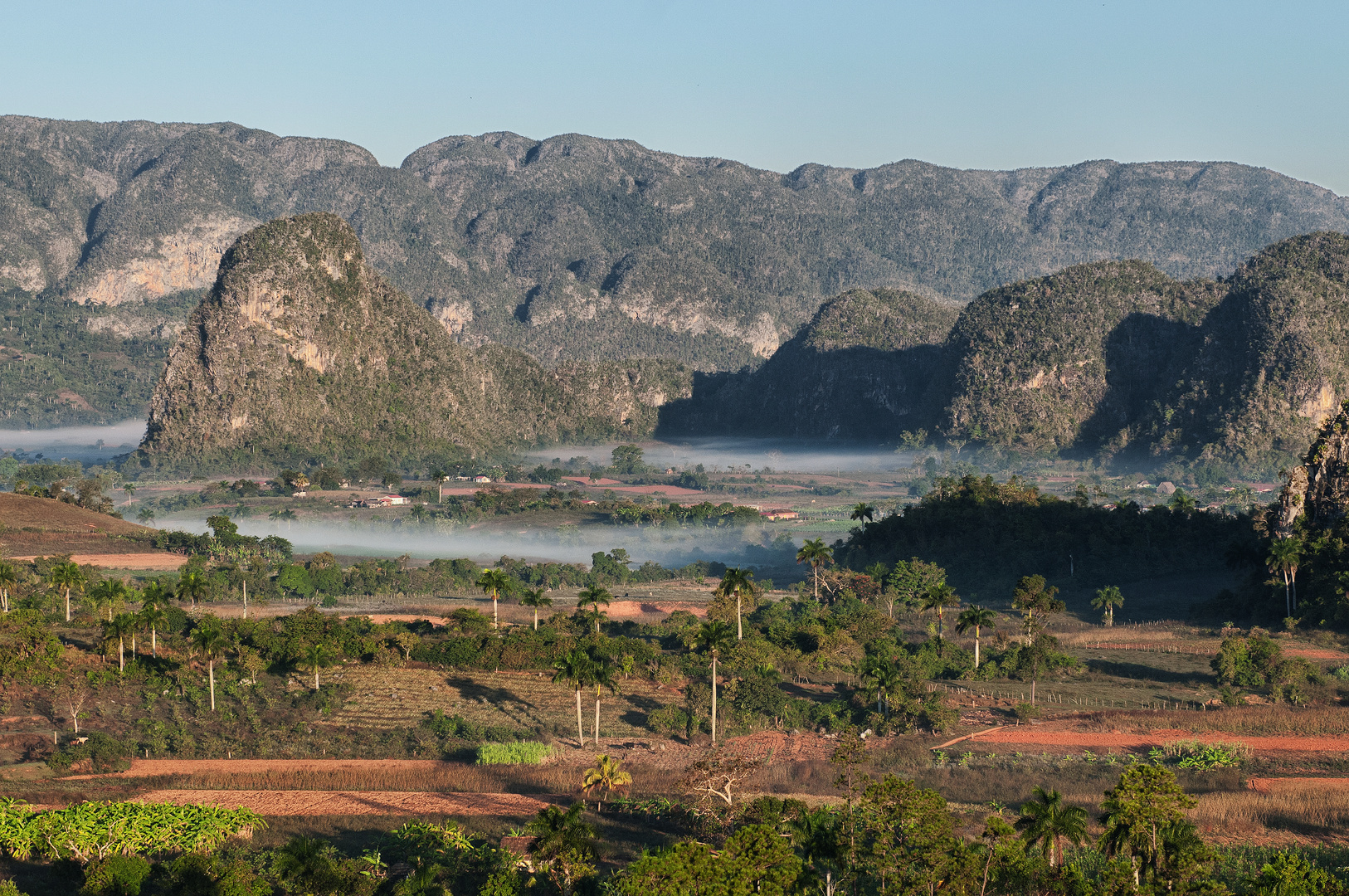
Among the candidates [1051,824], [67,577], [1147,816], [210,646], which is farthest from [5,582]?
[1147,816]

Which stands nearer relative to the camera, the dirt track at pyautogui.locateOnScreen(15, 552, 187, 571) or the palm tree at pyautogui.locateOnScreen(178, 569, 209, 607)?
the palm tree at pyautogui.locateOnScreen(178, 569, 209, 607)

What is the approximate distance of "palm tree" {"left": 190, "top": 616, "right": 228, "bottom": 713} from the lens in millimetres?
68562

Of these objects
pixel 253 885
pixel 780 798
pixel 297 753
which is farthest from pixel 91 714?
pixel 780 798

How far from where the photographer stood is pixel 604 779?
54438 millimetres

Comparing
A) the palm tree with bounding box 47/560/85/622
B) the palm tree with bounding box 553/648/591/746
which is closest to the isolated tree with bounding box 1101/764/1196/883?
the palm tree with bounding box 553/648/591/746

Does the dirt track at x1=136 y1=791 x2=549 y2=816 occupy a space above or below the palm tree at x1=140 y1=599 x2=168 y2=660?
below

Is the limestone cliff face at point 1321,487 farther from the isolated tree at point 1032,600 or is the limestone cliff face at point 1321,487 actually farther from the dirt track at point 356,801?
the dirt track at point 356,801

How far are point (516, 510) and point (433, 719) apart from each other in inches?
4177

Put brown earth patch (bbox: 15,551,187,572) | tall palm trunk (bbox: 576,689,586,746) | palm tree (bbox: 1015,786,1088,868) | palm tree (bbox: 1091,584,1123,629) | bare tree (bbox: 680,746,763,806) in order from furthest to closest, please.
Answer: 1. brown earth patch (bbox: 15,551,187,572)
2. palm tree (bbox: 1091,584,1123,629)
3. tall palm trunk (bbox: 576,689,586,746)
4. bare tree (bbox: 680,746,763,806)
5. palm tree (bbox: 1015,786,1088,868)

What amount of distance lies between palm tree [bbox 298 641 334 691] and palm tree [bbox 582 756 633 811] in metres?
22.3

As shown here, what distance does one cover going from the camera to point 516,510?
571 feet

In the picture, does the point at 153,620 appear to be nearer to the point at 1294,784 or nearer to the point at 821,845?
the point at 821,845

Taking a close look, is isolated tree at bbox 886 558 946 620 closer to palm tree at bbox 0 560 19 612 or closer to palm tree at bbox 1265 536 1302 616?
palm tree at bbox 1265 536 1302 616

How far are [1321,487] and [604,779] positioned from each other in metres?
68.8
